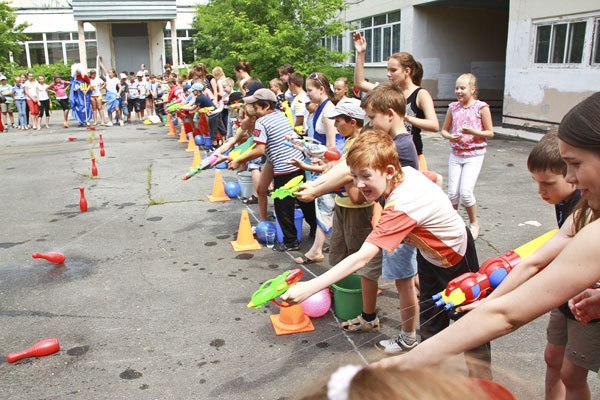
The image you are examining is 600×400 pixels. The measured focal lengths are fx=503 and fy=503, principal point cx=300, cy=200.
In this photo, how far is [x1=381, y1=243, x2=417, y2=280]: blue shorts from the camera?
356 cm

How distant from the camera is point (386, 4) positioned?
21766 mm

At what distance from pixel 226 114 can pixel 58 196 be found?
474cm

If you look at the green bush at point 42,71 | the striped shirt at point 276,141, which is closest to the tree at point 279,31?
the green bush at point 42,71

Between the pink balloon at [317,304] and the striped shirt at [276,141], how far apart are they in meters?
1.92

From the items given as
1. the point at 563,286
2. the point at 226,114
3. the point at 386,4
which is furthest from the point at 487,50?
the point at 563,286

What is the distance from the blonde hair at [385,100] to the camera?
365 cm

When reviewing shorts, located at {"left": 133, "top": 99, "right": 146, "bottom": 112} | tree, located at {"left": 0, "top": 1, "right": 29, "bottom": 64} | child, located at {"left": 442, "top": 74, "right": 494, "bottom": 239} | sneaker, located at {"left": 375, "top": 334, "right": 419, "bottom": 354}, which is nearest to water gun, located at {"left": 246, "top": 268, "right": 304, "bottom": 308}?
sneaker, located at {"left": 375, "top": 334, "right": 419, "bottom": 354}

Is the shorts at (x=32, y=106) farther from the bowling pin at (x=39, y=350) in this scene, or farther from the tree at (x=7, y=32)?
the bowling pin at (x=39, y=350)

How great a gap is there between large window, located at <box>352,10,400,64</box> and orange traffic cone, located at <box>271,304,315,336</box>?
63.6 ft

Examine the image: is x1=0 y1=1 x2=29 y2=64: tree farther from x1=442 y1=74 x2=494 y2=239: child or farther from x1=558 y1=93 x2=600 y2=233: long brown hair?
x1=558 y1=93 x2=600 y2=233: long brown hair

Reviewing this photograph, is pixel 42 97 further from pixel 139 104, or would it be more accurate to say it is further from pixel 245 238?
pixel 245 238

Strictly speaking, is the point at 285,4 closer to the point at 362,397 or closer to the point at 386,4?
the point at 386,4

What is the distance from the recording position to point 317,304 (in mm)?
4281

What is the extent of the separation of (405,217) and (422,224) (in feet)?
0.64
